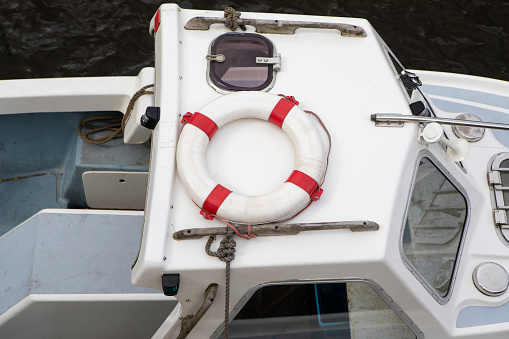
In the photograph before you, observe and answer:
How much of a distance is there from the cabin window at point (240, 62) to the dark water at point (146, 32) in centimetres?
336

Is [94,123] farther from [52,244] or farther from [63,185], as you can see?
[52,244]

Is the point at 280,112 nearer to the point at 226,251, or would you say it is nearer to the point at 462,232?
the point at 226,251

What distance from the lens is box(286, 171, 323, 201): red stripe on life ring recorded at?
96.7 inches

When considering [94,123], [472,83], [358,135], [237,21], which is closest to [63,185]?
[94,123]

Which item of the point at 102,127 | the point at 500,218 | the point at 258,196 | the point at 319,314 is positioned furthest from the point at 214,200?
the point at 102,127

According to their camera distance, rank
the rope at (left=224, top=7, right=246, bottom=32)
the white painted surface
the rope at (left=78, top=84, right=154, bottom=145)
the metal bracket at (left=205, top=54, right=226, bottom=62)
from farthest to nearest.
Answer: the rope at (left=78, top=84, right=154, bottom=145) → the white painted surface → the rope at (left=224, top=7, right=246, bottom=32) → the metal bracket at (left=205, top=54, right=226, bottom=62)

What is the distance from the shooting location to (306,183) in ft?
8.07

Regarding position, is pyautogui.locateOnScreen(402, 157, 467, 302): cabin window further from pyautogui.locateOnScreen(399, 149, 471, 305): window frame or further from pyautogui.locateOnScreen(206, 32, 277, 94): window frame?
pyautogui.locateOnScreen(206, 32, 277, 94): window frame

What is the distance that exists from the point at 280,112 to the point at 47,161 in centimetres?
231

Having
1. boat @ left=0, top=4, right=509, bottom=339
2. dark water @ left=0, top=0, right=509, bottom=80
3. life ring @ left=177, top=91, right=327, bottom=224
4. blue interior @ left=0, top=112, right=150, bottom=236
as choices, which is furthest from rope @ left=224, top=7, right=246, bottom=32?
dark water @ left=0, top=0, right=509, bottom=80

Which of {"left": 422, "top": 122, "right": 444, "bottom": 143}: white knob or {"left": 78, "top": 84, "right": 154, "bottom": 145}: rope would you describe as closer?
{"left": 422, "top": 122, "right": 444, "bottom": 143}: white knob

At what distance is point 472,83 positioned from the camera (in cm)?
385

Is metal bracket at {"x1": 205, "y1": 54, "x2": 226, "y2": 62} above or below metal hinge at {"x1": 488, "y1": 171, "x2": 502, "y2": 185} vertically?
above

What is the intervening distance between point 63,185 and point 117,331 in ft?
4.32
